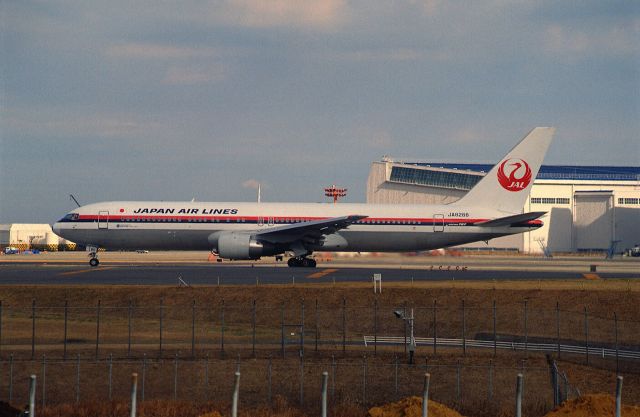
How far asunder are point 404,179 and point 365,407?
106664mm

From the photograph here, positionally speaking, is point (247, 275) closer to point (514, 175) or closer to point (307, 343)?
point (307, 343)

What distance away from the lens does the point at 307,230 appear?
5819cm

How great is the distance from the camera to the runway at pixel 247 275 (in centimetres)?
4856

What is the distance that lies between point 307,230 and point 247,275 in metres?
7.31

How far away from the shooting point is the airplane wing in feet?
186

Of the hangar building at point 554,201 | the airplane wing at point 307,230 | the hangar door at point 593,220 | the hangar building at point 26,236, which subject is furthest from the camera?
the hangar building at point 26,236

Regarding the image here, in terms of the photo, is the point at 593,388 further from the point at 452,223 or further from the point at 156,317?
the point at 452,223

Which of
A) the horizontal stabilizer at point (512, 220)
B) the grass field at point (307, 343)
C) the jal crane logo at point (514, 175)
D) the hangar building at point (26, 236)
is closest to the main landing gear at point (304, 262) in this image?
the horizontal stabilizer at point (512, 220)

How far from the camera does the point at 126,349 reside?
29656 millimetres

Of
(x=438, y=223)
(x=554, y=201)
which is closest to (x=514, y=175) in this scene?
(x=438, y=223)

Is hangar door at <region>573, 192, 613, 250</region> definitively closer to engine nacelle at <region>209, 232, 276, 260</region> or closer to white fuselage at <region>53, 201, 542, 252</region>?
white fuselage at <region>53, 201, 542, 252</region>

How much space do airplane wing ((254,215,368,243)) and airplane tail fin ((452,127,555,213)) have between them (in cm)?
1163

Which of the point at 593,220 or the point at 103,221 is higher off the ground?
the point at 593,220

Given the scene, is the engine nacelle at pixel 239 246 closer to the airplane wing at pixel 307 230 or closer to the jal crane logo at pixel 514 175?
the airplane wing at pixel 307 230
